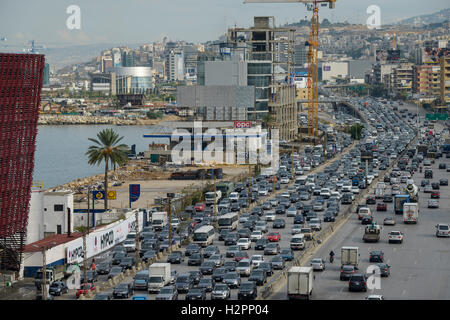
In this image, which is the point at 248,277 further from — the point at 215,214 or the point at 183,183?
the point at 183,183

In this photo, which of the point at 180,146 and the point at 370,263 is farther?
the point at 180,146

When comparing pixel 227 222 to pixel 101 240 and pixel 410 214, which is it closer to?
pixel 101 240

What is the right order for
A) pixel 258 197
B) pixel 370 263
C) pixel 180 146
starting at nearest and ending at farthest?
pixel 370 263 < pixel 258 197 < pixel 180 146

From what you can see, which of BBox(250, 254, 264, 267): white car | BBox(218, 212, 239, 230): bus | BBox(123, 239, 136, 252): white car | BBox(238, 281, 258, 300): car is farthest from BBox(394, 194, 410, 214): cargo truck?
BBox(238, 281, 258, 300): car

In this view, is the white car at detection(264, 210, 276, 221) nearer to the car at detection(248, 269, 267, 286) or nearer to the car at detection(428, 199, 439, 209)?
the car at detection(428, 199, 439, 209)

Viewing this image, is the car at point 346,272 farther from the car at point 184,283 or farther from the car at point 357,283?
the car at point 184,283

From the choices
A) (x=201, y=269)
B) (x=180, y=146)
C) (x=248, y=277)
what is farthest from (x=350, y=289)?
(x=180, y=146)

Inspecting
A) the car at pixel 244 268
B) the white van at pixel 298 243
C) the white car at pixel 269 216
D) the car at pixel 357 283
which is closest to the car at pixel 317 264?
the car at pixel 244 268
